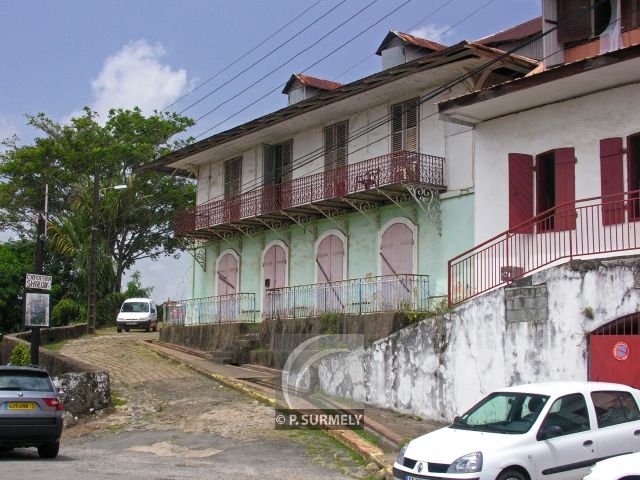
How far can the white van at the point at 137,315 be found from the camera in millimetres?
39031

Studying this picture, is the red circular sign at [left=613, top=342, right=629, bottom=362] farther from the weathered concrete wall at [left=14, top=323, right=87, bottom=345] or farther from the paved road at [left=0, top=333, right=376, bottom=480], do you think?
the weathered concrete wall at [left=14, top=323, right=87, bottom=345]

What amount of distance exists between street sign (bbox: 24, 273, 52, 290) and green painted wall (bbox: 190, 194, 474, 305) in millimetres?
8316

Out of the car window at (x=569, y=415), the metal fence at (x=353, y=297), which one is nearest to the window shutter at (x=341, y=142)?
the metal fence at (x=353, y=297)

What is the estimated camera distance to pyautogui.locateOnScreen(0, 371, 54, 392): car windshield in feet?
44.7

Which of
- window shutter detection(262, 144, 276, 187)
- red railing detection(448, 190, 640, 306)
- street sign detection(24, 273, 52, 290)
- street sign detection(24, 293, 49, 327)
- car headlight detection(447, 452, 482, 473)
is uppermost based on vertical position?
window shutter detection(262, 144, 276, 187)

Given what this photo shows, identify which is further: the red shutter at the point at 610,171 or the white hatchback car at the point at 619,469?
the red shutter at the point at 610,171

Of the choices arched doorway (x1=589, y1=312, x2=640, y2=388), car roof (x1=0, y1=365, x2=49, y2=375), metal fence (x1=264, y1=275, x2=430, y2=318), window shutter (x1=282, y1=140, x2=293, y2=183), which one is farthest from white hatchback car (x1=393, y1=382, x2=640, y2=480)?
window shutter (x1=282, y1=140, x2=293, y2=183)

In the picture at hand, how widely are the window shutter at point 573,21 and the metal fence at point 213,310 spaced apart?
1464cm

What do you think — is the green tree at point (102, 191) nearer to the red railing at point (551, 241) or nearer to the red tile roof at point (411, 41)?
the red tile roof at point (411, 41)

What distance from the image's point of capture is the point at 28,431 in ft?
43.2

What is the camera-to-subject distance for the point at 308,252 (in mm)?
26719

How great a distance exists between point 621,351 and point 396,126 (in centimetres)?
1211

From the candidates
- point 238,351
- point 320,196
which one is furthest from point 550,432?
point 238,351

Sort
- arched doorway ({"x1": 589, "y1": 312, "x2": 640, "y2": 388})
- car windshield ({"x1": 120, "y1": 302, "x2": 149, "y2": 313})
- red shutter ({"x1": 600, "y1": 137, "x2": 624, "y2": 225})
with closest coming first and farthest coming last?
arched doorway ({"x1": 589, "y1": 312, "x2": 640, "y2": 388}) → red shutter ({"x1": 600, "y1": 137, "x2": 624, "y2": 225}) → car windshield ({"x1": 120, "y1": 302, "x2": 149, "y2": 313})
